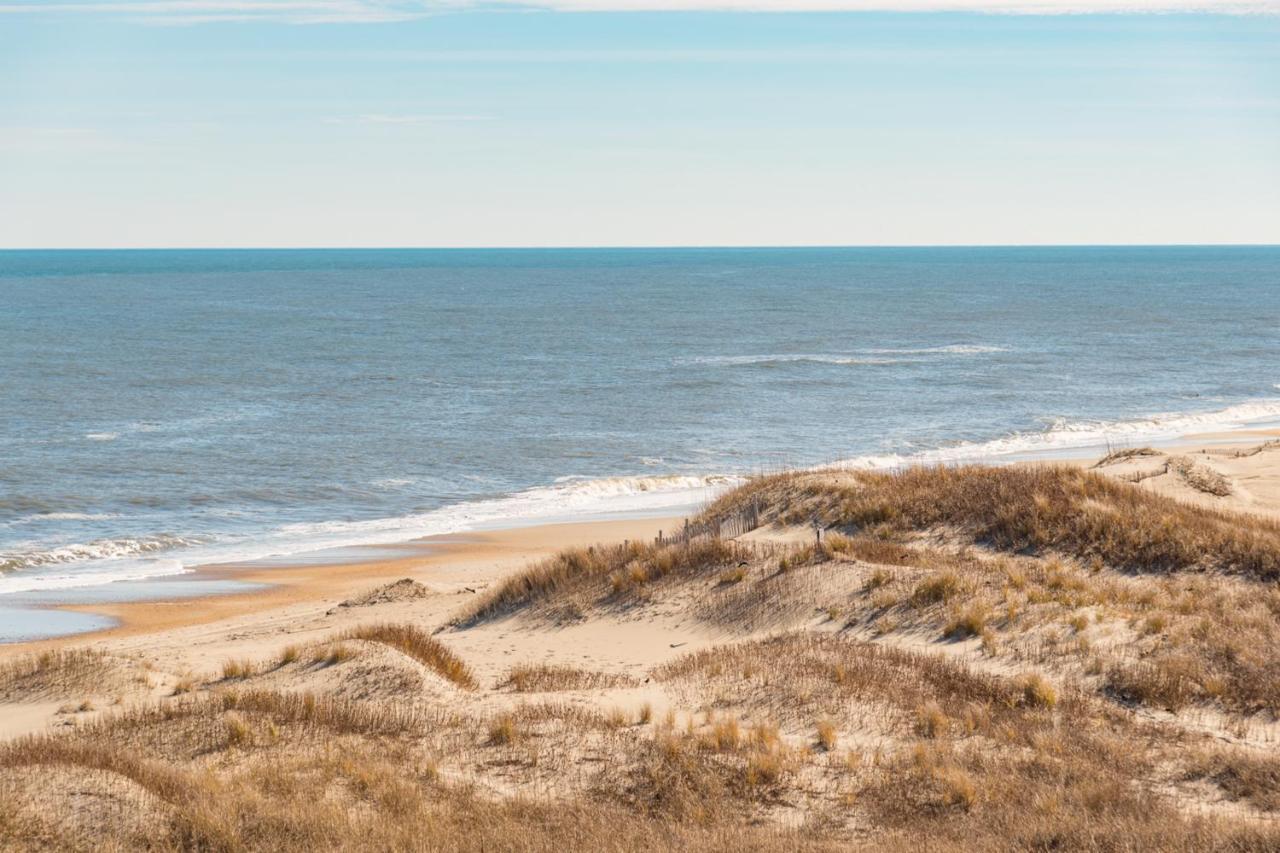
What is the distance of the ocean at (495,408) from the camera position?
33250 millimetres

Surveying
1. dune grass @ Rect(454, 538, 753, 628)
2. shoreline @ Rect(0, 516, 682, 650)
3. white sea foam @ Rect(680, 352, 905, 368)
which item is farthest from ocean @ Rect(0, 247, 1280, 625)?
dune grass @ Rect(454, 538, 753, 628)

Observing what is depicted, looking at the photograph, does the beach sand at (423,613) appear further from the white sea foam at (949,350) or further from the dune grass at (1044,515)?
the white sea foam at (949,350)

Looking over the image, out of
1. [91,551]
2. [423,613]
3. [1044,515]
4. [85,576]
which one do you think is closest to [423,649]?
[423,613]

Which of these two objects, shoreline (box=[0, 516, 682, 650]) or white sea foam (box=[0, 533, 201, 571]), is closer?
shoreline (box=[0, 516, 682, 650])

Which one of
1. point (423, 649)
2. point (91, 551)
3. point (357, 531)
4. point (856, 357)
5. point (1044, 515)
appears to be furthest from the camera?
point (856, 357)

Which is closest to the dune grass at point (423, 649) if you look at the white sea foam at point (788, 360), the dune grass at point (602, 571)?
the dune grass at point (602, 571)

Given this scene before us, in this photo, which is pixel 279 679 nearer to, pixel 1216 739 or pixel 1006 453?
pixel 1216 739

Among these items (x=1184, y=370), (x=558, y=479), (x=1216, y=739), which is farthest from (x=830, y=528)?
(x=1184, y=370)

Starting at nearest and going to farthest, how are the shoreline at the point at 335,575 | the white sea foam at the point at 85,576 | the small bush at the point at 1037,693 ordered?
the small bush at the point at 1037,693
the shoreline at the point at 335,575
the white sea foam at the point at 85,576

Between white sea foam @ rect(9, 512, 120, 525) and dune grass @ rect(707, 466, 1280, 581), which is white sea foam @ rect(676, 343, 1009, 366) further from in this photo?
dune grass @ rect(707, 466, 1280, 581)

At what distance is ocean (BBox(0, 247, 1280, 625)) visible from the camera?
33250mm

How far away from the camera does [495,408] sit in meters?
51.4

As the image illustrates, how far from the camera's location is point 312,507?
3416cm

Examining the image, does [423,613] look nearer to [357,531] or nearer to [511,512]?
[357,531]
